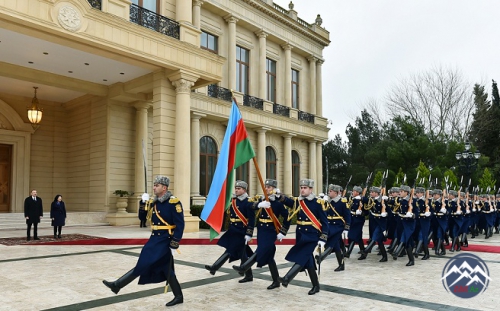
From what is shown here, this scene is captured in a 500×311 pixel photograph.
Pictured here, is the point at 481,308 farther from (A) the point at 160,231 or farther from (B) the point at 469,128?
(B) the point at 469,128

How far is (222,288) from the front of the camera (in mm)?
6605

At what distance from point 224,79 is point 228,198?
17.3m

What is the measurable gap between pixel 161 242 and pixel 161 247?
0.08m

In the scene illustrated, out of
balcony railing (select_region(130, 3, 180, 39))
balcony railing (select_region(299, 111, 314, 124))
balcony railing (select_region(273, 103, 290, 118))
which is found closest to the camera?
balcony railing (select_region(130, 3, 180, 39))

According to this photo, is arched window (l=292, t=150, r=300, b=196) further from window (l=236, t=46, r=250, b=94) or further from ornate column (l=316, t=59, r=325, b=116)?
window (l=236, t=46, r=250, b=94)

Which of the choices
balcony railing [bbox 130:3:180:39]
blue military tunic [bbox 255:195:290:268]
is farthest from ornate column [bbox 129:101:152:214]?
blue military tunic [bbox 255:195:290:268]

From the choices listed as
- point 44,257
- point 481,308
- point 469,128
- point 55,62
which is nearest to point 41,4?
point 55,62

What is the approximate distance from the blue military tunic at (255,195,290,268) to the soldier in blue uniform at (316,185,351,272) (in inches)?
63.9

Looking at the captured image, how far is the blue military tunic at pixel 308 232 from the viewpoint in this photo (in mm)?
6363

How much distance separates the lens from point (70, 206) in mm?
20422

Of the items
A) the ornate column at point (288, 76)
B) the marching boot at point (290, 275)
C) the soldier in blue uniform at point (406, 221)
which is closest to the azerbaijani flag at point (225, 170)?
the marching boot at point (290, 275)

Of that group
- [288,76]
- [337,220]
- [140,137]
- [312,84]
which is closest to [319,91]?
[312,84]

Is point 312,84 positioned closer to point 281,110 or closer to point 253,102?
point 281,110

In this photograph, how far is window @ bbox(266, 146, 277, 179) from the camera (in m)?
27.5
